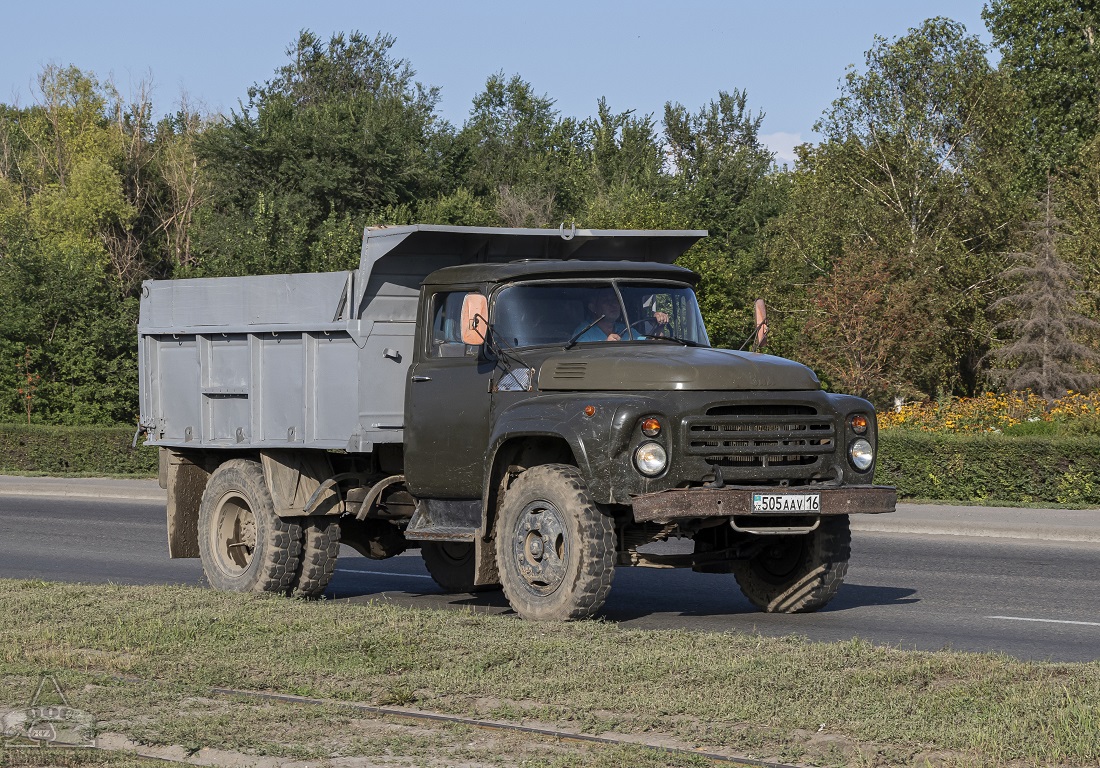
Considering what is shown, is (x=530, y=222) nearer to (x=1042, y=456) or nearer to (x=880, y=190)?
(x=880, y=190)

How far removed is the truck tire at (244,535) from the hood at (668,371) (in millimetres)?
3026

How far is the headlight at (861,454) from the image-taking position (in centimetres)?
1067

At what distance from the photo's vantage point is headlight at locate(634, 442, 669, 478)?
9.82 m

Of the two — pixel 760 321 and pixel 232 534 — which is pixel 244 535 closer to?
pixel 232 534

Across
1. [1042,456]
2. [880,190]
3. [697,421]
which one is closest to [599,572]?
[697,421]

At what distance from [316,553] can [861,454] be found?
4.49 meters

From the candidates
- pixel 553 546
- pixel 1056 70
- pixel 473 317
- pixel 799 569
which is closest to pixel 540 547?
pixel 553 546

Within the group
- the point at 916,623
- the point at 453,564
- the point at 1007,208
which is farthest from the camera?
the point at 1007,208

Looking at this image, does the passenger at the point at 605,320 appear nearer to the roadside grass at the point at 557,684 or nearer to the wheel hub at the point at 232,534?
the roadside grass at the point at 557,684

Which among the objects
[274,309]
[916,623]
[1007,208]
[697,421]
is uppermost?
[1007,208]

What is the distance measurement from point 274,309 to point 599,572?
397 cm

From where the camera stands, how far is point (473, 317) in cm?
1049

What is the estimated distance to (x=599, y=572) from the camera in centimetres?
989

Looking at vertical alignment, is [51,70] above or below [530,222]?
above
